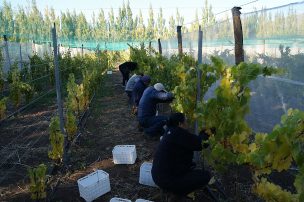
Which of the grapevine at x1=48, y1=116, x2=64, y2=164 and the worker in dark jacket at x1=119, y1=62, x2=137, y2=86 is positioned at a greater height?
the worker in dark jacket at x1=119, y1=62, x2=137, y2=86

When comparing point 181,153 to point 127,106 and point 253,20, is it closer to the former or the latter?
point 253,20

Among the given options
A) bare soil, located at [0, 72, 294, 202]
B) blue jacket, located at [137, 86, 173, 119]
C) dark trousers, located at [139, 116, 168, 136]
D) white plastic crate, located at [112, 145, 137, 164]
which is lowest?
bare soil, located at [0, 72, 294, 202]

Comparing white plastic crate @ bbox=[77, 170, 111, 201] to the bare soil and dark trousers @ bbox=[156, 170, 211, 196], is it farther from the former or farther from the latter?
dark trousers @ bbox=[156, 170, 211, 196]

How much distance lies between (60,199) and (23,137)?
3.22 meters

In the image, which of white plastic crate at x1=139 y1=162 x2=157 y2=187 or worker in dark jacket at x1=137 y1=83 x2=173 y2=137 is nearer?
white plastic crate at x1=139 y1=162 x2=157 y2=187

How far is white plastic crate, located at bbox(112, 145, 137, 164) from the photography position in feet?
17.6

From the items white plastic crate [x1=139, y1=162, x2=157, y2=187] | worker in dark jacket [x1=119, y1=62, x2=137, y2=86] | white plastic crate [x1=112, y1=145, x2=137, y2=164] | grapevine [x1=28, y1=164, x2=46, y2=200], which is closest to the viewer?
grapevine [x1=28, y1=164, x2=46, y2=200]

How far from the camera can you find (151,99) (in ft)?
22.0

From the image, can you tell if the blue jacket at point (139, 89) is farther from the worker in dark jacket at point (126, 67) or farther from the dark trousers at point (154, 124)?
the worker in dark jacket at point (126, 67)

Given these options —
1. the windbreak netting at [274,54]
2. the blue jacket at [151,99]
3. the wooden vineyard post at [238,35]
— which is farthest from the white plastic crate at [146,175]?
the wooden vineyard post at [238,35]

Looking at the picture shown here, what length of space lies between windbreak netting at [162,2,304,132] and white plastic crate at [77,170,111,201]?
87.3 inches

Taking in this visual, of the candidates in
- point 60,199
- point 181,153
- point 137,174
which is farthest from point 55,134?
point 181,153

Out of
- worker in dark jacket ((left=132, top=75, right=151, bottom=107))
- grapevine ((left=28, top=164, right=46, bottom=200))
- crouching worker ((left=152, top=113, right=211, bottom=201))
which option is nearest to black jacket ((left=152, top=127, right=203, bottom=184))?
crouching worker ((left=152, top=113, right=211, bottom=201))

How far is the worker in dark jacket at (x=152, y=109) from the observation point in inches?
256
